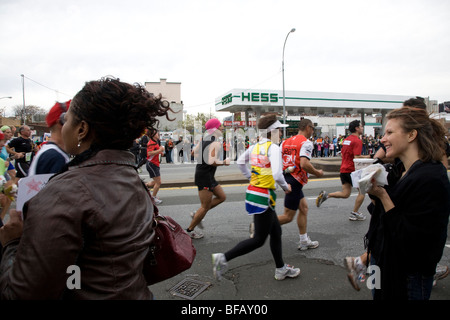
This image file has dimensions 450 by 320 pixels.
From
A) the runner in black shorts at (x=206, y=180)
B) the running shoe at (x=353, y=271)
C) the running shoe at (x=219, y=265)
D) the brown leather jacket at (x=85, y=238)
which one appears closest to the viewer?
the brown leather jacket at (x=85, y=238)

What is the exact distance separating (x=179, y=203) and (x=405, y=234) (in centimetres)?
611

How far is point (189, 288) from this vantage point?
3.26 m

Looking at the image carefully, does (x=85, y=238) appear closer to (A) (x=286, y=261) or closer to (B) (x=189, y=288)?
(B) (x=189, y=288)

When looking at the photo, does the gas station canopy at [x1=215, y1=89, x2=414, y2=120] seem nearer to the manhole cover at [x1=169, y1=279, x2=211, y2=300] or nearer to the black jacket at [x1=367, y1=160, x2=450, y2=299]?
the manhole cover at [x1=169, y1=279, x2=211, y2=300]

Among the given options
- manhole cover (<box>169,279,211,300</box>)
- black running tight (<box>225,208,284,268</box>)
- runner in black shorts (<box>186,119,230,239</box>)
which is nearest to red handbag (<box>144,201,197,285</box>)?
manhole cover (<box>169,279,211,300</box>)

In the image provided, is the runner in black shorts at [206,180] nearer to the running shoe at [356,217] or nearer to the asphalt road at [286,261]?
the asphalt road at [286,261]

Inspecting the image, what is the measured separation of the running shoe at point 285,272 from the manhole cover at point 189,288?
807 mm

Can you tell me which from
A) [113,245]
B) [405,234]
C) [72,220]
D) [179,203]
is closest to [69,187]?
[72,220]

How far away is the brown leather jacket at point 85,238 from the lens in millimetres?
1042

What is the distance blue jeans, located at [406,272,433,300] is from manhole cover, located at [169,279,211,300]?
2.00 meters

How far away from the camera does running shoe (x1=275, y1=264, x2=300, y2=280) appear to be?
3.43 m

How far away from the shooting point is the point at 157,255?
1.49m

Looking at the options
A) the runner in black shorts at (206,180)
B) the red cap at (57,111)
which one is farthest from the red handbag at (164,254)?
the runner in black shorts at (206,180)
